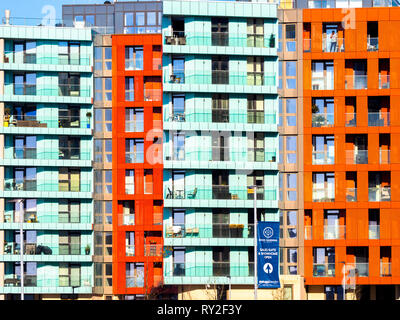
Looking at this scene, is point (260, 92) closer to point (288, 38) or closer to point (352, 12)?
point (288, 38)

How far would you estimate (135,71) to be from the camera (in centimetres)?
7025

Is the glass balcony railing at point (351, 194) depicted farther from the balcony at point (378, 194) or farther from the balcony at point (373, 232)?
the balcony at point (373, 232)

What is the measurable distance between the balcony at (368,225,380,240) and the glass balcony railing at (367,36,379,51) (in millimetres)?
14236

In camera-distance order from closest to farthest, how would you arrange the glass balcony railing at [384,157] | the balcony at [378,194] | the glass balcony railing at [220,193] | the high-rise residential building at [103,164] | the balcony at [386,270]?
the balcony at [386,270] < the glass balcony railing at [220,193] < the balcony at [378,194] < the glass balcony railing at [384,157] < the high-rise residential building at [103,164]

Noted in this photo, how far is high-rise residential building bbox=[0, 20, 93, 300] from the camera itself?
6562 cm

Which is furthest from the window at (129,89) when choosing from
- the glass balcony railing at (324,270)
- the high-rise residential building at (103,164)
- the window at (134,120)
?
the glass balcony railing at (324,270)

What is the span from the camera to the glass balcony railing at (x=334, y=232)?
207 feet

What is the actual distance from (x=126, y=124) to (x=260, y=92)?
12878 millimetres

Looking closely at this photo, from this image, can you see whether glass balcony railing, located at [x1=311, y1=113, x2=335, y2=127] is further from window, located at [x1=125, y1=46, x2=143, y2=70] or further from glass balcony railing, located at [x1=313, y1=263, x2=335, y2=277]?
window, located at [x1=125, y1=46, x2=143, y2=70]

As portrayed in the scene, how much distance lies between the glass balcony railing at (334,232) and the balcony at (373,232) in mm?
2007

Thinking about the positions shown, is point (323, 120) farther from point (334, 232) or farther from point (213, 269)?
point (213, 269)

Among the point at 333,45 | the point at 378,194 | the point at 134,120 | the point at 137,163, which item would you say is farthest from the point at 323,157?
the point at 134,120
